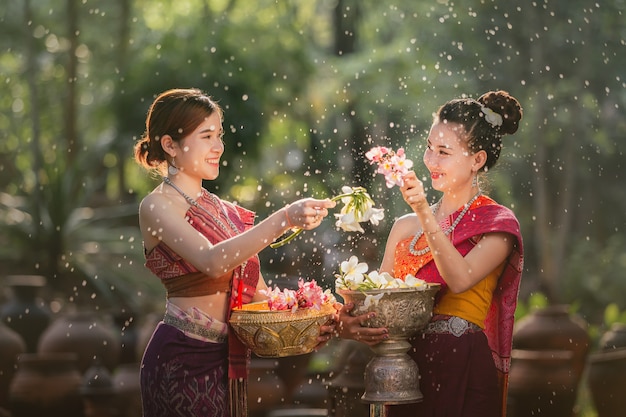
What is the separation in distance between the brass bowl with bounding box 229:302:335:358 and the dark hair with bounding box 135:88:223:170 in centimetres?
68

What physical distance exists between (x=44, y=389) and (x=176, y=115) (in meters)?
5.85

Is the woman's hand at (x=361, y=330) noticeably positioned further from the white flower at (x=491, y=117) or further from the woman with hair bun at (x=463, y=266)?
the white flower at (x=491, y=117)

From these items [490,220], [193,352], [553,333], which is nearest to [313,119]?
[553,333]

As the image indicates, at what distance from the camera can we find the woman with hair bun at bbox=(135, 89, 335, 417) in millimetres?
3625

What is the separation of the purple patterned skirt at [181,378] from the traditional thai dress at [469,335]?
732 millimetres

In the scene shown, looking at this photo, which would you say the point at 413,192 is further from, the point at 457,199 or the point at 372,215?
the point at 457,199

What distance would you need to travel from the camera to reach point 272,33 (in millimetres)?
15094

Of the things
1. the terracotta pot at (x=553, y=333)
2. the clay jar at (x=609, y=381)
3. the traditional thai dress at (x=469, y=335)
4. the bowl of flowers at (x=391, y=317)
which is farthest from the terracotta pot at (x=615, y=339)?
the bowl of flowers at (x=391, y=317)

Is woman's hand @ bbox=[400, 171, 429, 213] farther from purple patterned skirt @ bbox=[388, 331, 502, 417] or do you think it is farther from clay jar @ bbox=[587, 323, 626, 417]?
clay jar @ bbox=[587, 323, 626, 417]

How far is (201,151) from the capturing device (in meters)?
3.78

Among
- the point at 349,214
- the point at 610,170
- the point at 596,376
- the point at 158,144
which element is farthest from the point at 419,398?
the point at 610,170

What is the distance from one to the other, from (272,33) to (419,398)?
11.7 metres

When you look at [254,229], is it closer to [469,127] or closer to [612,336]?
[469,127]

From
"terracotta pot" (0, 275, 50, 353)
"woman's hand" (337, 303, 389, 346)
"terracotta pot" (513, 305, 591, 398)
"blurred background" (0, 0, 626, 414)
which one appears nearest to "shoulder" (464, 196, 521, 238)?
"woman's hand" (337, 303, 389, 346)
